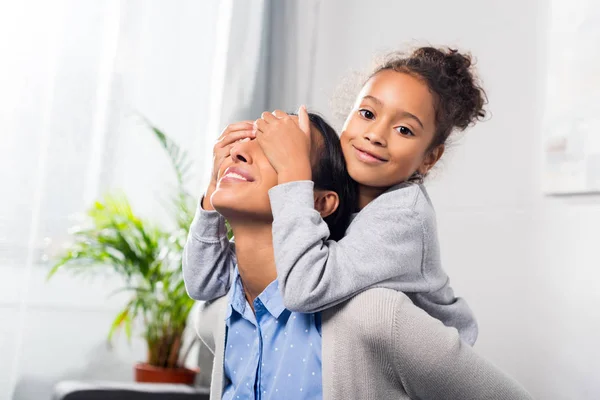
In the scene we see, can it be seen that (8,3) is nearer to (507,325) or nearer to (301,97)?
(301,97)

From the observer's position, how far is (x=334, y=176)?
Result: 1284 millimetres

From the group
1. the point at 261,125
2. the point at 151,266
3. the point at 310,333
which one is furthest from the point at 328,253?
the point at 151,266

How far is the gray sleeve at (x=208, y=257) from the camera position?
129cm

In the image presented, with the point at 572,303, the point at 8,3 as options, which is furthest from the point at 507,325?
the point at 8,3

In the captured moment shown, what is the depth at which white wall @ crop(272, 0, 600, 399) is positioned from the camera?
5.58 ft

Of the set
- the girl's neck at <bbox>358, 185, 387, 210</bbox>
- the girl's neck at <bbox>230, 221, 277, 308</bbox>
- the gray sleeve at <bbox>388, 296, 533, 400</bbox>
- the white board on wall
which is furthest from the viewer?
the white board on wall

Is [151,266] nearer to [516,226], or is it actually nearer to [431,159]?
[516,226]

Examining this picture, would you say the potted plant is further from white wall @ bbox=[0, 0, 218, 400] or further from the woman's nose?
the woman's nose

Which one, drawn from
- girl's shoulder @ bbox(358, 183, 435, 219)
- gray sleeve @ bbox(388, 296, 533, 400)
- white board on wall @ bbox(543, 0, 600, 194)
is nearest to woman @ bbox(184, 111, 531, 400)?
gray sleeve @ bbox(388, 296, 533, 400)

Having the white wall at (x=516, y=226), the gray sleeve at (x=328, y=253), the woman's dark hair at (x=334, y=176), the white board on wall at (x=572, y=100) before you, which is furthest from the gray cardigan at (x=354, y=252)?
the white board on wall at (x=572, y=100)

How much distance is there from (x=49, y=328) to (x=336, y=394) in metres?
2.54

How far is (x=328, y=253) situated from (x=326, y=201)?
0.71 feet

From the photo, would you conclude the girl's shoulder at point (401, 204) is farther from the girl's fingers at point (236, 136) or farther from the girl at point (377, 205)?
the girl's fingers at point (236, 136)

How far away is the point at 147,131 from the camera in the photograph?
3.41 metres
